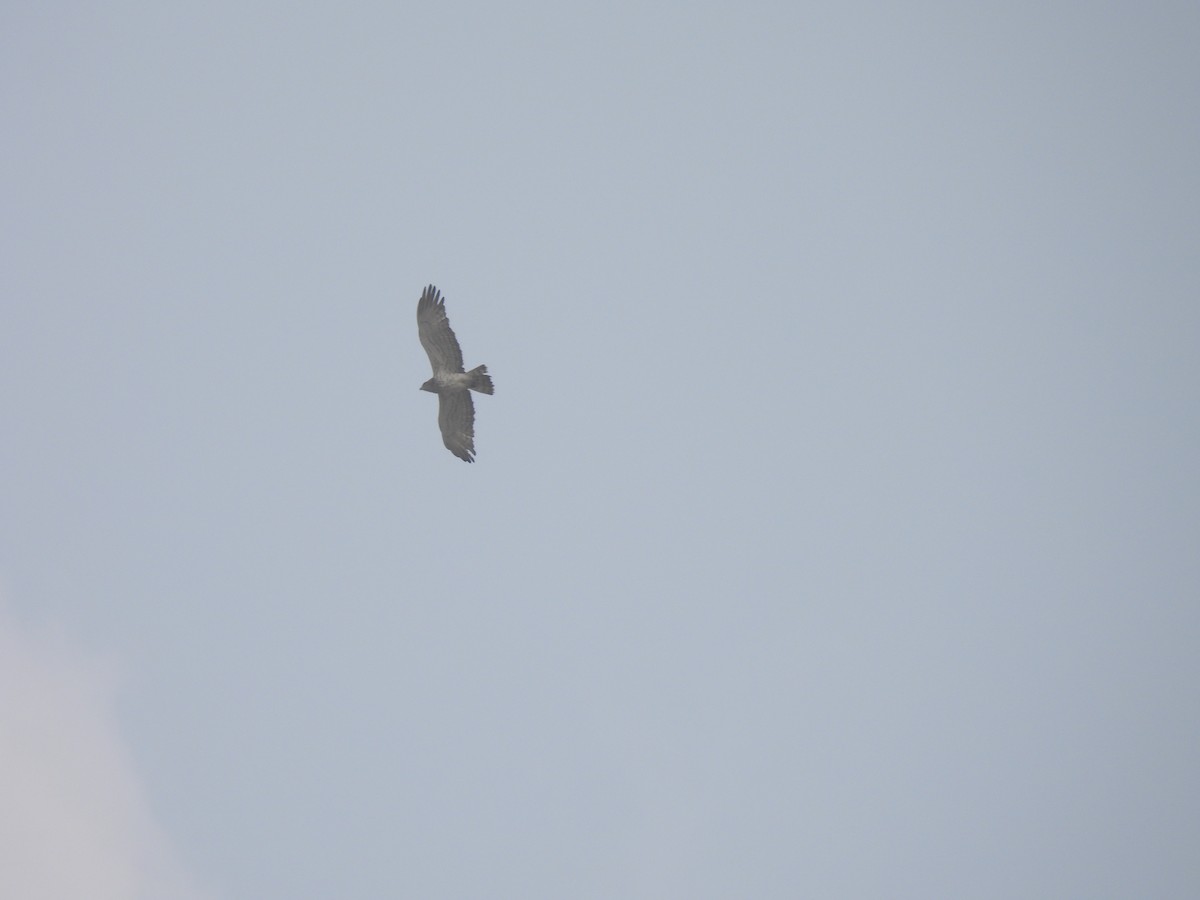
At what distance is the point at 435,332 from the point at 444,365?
101 cm

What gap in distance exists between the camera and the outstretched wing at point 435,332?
3712cm

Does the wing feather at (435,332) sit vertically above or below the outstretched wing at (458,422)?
above

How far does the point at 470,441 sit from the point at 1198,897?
161325mm

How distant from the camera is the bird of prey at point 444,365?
3700 cm

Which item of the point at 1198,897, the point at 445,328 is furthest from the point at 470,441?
the point at 1198,897

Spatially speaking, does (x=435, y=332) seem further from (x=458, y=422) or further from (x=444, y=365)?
(x=458, y=422)

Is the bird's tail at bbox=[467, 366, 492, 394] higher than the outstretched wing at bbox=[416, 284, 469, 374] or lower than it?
lower

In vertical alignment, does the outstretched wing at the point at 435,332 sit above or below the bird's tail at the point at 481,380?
above

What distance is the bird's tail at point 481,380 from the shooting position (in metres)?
36.8

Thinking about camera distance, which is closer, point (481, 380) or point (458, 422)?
point (481, 380)

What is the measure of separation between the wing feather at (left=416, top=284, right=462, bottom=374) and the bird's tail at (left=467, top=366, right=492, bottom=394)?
0.65 metres

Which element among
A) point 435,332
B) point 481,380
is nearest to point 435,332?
point 435,332

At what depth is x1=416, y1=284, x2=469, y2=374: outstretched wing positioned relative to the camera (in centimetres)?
3712

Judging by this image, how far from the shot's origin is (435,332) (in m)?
37.2
